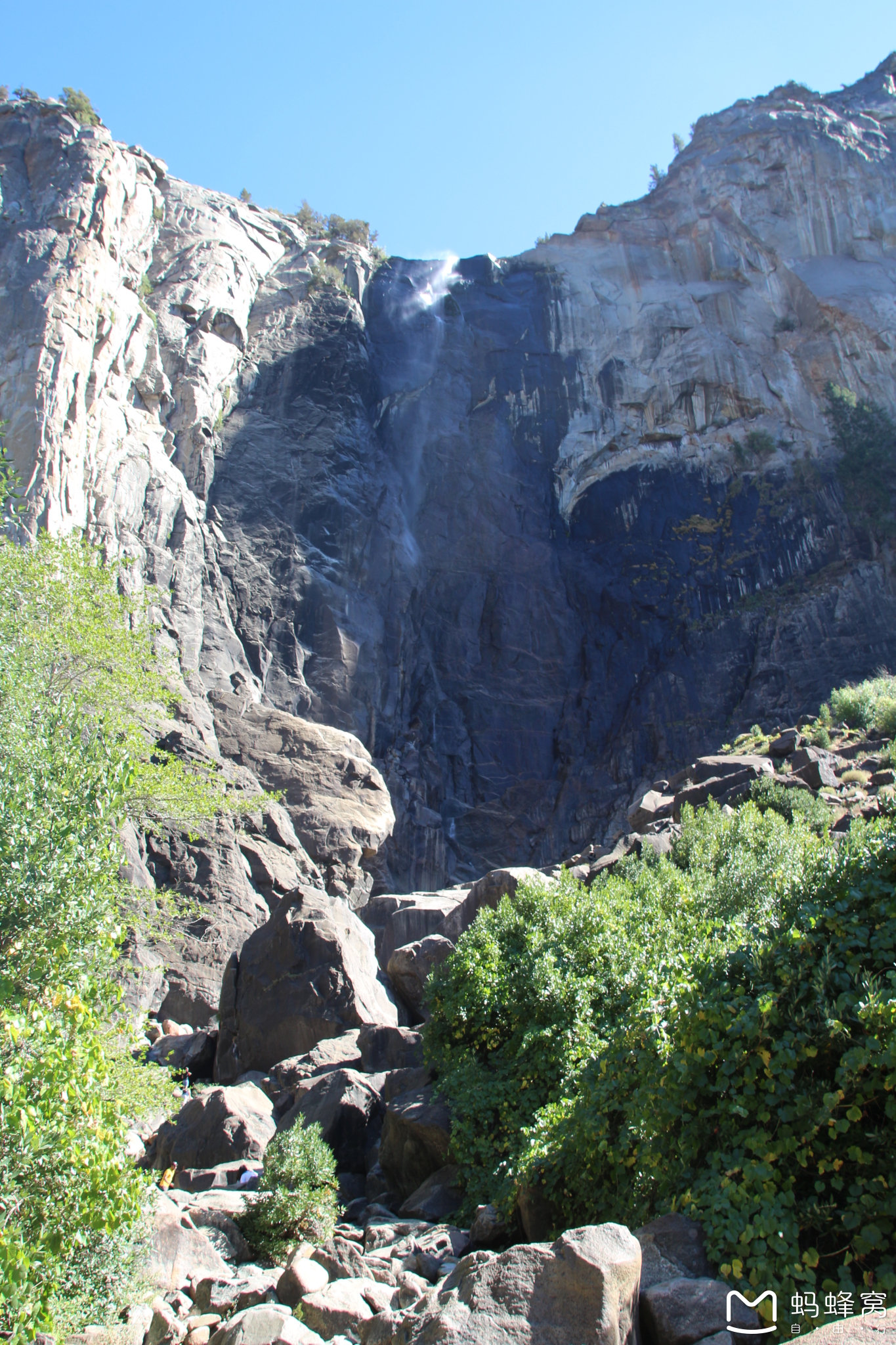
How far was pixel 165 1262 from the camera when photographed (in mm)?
8531

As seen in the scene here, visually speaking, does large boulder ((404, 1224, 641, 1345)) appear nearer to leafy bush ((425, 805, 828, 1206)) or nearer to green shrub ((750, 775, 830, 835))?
leafy bush ((425, 805, 828, 1206))

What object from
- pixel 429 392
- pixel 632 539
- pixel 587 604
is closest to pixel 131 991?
pixel 587 604

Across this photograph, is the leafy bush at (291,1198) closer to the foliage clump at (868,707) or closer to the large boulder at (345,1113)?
the large boulder at (345,1113)

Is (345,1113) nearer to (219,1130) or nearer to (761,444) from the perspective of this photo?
(219,1130)

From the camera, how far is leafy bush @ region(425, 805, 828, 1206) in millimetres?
9453

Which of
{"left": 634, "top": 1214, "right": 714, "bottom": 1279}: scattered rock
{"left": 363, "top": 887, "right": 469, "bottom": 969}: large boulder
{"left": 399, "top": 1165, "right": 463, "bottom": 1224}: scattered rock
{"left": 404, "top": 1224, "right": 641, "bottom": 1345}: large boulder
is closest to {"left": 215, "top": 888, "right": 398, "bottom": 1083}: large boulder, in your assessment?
{"left": 363, "top": 887, "right": 469, "bottom": 969}: large boulder

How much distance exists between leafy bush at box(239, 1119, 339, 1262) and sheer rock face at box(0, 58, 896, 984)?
13.5 metres

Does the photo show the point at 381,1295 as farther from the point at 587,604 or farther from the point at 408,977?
the point at 587,604

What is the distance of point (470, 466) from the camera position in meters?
48.6

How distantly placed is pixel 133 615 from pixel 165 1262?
923 inches

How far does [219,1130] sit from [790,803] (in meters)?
13.5

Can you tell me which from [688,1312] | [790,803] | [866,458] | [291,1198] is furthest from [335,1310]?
[866,458]

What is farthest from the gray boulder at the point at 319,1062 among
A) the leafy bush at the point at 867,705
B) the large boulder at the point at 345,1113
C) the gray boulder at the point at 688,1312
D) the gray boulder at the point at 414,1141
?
the leafy bush at the point at 867,705

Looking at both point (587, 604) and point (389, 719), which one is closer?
point (389, 719)
